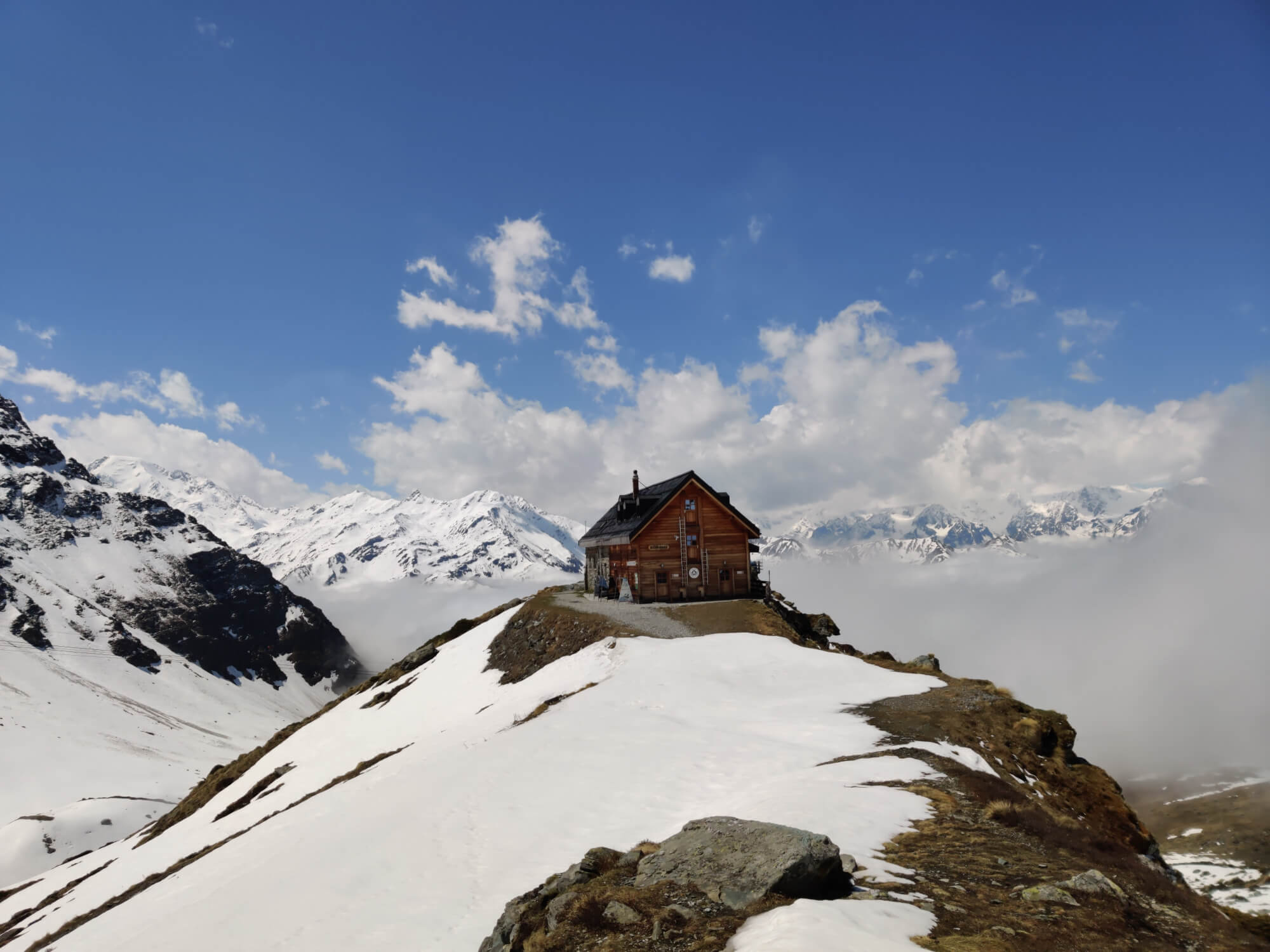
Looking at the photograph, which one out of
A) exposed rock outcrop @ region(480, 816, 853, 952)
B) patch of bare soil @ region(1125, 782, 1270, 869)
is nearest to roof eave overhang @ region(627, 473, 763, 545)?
exposed rock outcrop @ region(480, 816, 853, 952)

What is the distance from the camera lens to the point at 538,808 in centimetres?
1634

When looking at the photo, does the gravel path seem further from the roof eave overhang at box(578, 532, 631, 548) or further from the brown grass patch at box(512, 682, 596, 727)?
the brown grass patch at box(512, 682, 596, 727)

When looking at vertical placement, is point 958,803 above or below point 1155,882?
above

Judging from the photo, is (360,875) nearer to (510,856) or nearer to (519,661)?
(510,856)

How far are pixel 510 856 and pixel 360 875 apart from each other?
3.16 meters

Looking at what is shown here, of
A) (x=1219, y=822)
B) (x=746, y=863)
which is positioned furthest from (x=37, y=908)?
(x=1219, y=822)

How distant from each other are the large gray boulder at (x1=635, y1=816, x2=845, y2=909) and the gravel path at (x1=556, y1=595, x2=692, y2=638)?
26114mm

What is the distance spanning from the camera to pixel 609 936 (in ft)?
27.7

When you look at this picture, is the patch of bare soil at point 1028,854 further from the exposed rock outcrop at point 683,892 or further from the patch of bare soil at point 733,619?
the patch of bare soil at point 733,619

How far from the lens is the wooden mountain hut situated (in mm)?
52094

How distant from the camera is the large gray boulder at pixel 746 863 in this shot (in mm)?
8992

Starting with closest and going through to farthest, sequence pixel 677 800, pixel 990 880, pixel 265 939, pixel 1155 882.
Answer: pixel 990 880 < pixel 1155 882 < pixel 265 939 < pixel 677 800

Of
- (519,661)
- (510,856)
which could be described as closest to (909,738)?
(510,856)

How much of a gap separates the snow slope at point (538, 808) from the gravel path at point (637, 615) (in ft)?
14.6
